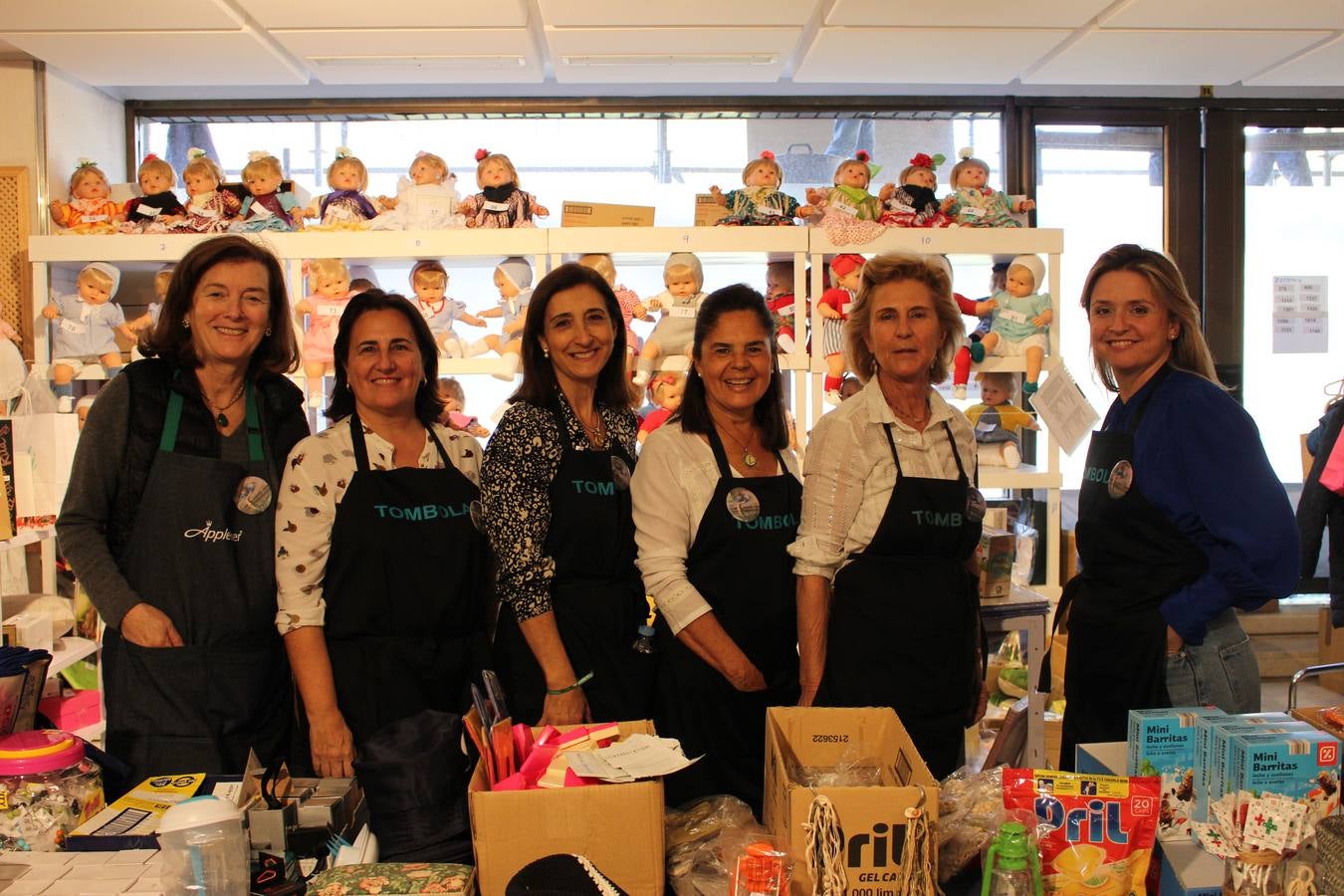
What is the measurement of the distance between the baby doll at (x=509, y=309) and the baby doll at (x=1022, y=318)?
6.26ft

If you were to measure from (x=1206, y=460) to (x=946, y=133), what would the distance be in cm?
347

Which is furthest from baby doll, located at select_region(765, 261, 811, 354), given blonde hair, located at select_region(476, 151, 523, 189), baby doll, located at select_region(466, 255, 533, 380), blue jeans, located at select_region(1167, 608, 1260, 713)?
blue jeans, located at select_region(1167, 608, 1260, 713)

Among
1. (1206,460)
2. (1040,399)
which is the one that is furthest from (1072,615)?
(1040,399)

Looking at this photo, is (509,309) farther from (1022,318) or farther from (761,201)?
(1022,318)

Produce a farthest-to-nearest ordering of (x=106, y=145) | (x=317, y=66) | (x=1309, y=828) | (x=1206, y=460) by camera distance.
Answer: (x=106, y=145), (x=317, y=66), (x=1206, y=460), (x=1309, y=828)

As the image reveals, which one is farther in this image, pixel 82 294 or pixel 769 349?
pixel 82 294

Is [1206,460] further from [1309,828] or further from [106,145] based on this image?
[106,145]

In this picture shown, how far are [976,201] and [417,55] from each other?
2374mm

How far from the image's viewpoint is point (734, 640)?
2059 mm

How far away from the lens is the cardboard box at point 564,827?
1.26 metres

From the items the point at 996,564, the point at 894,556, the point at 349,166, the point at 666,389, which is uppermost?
the point at 349,166

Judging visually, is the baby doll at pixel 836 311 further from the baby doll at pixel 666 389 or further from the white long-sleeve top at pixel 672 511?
the white long-sleeve top at pixel 672 511

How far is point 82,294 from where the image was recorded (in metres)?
4.07

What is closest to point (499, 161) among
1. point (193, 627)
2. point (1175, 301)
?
point (193, 627)
